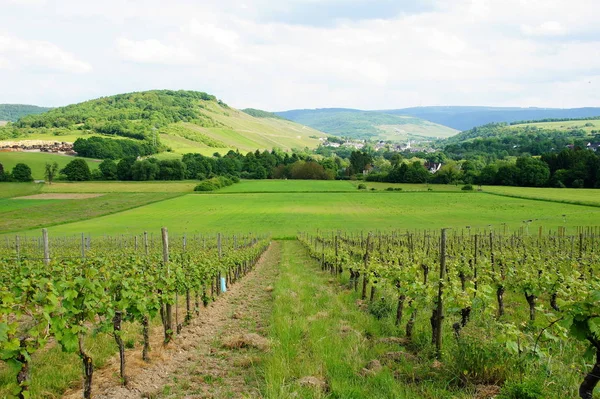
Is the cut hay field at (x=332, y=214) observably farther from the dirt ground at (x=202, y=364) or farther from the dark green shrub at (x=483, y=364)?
the dark green shrub at (x=483, y=364)

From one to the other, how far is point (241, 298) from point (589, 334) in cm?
1242

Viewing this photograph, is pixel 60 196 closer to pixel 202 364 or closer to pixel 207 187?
pixel 207 187

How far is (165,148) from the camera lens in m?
147

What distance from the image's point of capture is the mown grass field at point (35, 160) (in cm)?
9881

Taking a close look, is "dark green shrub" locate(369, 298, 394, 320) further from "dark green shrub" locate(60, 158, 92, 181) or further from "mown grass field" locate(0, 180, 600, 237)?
"dark green shrub" locate(60, 158, 92, 181)

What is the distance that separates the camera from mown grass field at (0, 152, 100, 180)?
324 ft

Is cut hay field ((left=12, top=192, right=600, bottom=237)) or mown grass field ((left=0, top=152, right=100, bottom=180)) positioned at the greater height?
mown grass field ((left=0, top=152, right=100, bottom=180))

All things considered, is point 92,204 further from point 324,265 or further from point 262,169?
point 262,169

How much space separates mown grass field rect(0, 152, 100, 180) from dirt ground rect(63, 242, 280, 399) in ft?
345

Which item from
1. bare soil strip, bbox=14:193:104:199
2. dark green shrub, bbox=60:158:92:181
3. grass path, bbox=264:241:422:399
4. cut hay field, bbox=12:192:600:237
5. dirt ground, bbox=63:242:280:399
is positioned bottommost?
cut hay field, bbox=12:192:600:237

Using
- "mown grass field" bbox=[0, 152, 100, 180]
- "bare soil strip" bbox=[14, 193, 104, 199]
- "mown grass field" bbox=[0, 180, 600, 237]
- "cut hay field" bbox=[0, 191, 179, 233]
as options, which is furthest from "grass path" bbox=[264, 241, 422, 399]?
"mown grass field" bbox=[0, 152, 100, 180]

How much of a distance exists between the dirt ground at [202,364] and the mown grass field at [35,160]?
345 feet

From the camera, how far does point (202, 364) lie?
8.58 m

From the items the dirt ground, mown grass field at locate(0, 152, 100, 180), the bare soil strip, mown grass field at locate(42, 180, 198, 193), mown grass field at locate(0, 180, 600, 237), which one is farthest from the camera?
mown grass field at locate(0, 152, 100, 180)
